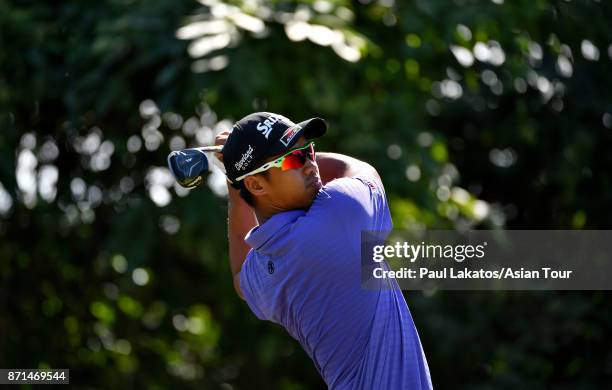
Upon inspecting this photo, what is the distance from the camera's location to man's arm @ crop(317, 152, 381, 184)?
9.97 feet

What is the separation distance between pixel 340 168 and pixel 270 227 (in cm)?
43

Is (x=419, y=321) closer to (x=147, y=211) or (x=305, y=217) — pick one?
(x=147, y=211)

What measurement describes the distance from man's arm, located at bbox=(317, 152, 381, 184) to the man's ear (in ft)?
1.00

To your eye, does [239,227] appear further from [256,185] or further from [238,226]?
[256,185]

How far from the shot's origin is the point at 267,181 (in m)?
2.80

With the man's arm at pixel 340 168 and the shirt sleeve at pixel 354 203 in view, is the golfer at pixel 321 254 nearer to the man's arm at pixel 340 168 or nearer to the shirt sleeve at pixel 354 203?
the shirt sleeve at pixel 354 203

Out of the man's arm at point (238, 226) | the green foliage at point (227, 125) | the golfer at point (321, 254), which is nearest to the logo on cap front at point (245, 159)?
the golfer at point (321, 254)

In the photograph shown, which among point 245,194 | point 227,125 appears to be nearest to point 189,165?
point 245,194

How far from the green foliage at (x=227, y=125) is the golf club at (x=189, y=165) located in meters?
1.88

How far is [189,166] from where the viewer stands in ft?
9.57

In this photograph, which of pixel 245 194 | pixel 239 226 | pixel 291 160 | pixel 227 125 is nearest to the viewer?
pixel 291 160

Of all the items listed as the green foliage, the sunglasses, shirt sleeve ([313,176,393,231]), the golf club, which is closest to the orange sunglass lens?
the sunglasses

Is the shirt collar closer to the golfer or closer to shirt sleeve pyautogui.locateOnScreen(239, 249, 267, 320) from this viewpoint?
the golfer

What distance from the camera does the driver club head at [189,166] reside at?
9.55 feet
